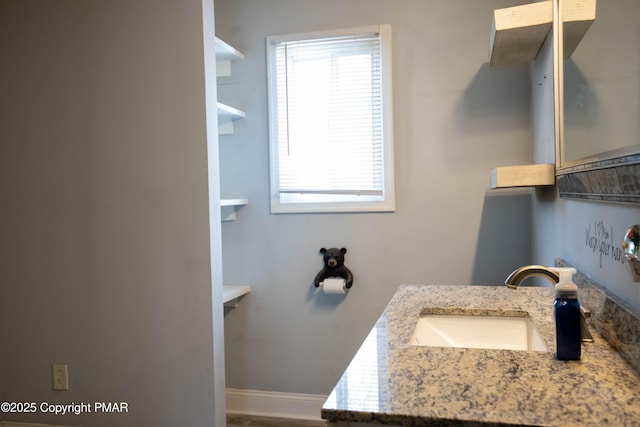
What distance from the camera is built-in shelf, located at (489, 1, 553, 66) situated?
1809 mm

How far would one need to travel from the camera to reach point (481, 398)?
2.71ft

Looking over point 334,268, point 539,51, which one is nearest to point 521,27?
point 539,51

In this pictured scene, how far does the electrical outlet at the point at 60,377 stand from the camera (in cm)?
242

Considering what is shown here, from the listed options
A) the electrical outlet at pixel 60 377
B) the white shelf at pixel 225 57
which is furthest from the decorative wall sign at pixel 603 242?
the electrical outlet at pixel 60 377

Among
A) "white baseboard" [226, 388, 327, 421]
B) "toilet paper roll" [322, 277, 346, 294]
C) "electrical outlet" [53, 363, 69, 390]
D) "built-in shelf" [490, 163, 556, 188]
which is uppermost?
"built-in shelf" [490, 163, 556, 188]

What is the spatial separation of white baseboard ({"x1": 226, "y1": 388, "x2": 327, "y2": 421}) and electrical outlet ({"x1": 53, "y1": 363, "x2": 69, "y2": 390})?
88cm

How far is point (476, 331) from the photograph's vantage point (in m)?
1.43

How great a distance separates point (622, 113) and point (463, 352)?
2.02ft

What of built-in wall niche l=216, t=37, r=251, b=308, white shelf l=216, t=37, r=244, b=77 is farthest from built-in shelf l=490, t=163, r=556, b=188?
white shelf l=216, t=37, r=244, b=77

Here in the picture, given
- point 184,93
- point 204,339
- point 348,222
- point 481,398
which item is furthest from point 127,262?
point 481,398

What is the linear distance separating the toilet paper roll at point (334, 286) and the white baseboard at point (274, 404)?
2.08 ft

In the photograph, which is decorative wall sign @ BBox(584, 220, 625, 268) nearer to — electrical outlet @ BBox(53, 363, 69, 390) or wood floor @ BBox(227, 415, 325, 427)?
wood floor @ BBox(227, 415, 325, 427)

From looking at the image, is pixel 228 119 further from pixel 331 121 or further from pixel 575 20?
pixel 575 20

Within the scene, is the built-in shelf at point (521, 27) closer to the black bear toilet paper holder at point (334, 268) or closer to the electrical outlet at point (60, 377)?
the black bear toilet paper holder at point (334, 268)
